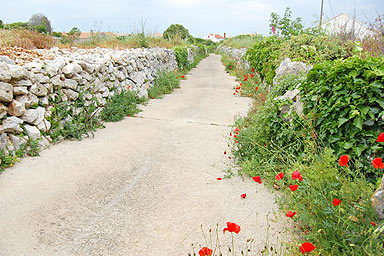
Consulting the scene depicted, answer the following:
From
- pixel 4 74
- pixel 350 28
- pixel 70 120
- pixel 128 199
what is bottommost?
pixel 128 199

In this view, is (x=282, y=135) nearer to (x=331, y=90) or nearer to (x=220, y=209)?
(x=331, y=90)

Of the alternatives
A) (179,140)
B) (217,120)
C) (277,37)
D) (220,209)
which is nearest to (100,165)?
(179,140)

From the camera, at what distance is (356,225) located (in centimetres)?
199

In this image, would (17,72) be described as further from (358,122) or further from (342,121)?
(358,122)

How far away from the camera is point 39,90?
14.6 ft

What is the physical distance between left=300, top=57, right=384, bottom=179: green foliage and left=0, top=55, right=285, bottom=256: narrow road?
3.04 ft

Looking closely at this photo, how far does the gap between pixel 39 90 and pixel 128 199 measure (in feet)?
8.21

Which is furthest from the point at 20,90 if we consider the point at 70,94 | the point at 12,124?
the point at 70,94

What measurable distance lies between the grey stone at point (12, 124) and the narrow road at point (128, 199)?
0.45 metres

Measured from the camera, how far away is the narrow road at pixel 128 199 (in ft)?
8.15

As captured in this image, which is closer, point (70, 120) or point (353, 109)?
point (353, 109)

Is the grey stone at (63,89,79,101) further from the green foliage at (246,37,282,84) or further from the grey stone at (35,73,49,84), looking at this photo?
the green foliage at (246,37,282,84)

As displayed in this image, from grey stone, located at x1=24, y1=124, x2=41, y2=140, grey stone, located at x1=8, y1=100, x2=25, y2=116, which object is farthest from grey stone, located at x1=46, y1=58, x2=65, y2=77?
grey stone, located at x1=24, y1=124, x2=41, y2=140

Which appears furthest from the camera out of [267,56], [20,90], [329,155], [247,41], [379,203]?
[247,41]
